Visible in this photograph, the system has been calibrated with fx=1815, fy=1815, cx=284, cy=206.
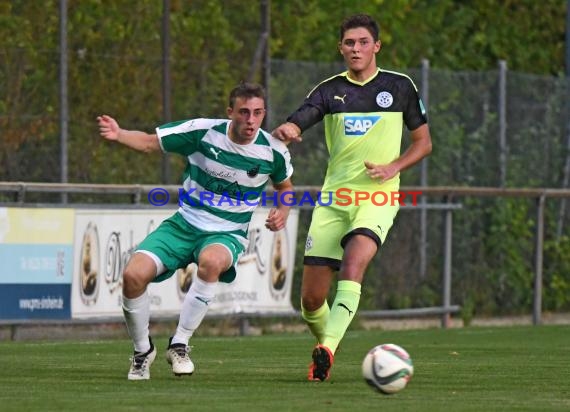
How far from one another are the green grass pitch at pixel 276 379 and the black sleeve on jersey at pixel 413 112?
1599 mm

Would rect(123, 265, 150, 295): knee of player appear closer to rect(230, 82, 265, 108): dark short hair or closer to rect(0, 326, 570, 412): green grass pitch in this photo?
rect(0, 326, 570, 412): green grass pitch

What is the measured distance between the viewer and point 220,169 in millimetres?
11055

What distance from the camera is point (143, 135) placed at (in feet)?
36.0

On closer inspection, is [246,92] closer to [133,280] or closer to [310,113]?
[310,113]

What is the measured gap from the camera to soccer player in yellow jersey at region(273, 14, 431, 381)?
11312mm

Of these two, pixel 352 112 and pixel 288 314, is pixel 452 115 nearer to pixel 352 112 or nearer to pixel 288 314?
pixel 288 314

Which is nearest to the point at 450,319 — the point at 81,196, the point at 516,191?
the point at 516,191

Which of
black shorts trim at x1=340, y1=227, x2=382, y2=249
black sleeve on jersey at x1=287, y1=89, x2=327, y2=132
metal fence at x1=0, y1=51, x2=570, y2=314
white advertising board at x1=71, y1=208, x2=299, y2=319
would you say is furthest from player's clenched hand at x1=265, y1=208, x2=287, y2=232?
metal fence at x1=0, y1=51, x2=570, y2=314

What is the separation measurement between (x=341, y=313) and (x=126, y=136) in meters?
1.66

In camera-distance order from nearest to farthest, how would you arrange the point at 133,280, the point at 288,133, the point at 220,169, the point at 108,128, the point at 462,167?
the point at 108,128 < the point at 133,280 < the point at 288,133 < the point at 220,169 < the point at 462,167

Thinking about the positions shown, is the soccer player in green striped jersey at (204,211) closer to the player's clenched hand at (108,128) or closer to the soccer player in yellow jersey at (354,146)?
the player's clenched hand at (108,128)

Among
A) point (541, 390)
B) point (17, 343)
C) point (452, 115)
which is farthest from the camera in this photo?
point (452, 115)

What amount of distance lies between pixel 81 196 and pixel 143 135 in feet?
19.9

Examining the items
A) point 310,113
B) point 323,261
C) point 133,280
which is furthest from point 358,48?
point 133,280
